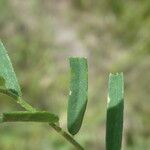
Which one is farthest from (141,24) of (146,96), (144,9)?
(146,96)

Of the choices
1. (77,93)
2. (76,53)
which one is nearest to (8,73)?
(77,93)

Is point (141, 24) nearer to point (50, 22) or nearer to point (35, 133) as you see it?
point (50, 22)

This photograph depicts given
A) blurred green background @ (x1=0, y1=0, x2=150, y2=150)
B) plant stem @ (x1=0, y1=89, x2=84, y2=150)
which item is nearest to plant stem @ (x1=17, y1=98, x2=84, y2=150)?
plant stem @ (x1=0, y1=89, x2=84, y2=150)

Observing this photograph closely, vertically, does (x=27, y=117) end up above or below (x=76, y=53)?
below

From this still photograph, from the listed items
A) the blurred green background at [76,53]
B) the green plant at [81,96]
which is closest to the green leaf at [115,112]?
the green plant at [81,96]

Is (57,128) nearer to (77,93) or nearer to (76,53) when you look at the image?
(77,93)

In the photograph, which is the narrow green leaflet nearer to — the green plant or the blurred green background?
the green plant
